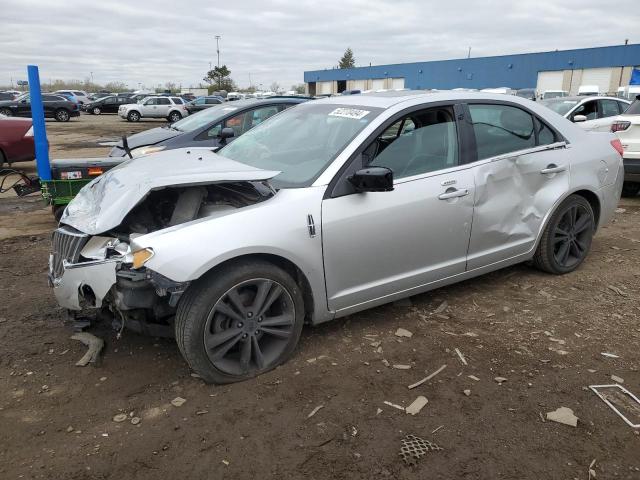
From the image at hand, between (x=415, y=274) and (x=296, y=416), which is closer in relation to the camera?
(x=296, y=416)

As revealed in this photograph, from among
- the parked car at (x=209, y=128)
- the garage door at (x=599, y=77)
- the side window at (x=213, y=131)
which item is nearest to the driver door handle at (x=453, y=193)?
the parked car at (x=209, y=128)

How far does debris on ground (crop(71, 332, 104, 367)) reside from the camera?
343cm

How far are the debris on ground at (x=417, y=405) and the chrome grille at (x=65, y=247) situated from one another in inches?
84.5

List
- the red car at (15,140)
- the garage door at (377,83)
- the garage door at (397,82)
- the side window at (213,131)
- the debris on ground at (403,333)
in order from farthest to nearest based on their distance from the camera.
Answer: the garage door at (377,83) → the garage door at (397,82) → the red car at (15,140) → the side window at (213,131) → the debris on ground at (403,333)

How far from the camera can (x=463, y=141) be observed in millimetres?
3957

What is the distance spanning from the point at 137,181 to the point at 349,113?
1.60 metres

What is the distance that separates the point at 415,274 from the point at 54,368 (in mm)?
2489

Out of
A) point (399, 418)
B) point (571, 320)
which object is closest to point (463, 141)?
point (571, 320)

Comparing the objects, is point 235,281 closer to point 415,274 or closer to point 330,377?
point 330,377

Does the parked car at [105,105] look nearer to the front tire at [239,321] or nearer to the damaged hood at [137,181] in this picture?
the damaged hood at [137,181]

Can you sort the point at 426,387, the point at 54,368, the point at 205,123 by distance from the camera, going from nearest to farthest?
1. the point at 426,387
2. the point at 54,368
3. the point at 205,123

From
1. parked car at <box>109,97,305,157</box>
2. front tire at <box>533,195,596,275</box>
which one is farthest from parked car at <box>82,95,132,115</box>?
front tire at <box>533,195,596,275</box>

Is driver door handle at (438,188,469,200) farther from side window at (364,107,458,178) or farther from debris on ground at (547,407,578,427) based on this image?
debris on ground at (547,407,578,427)

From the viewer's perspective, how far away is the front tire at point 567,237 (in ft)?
15.2
